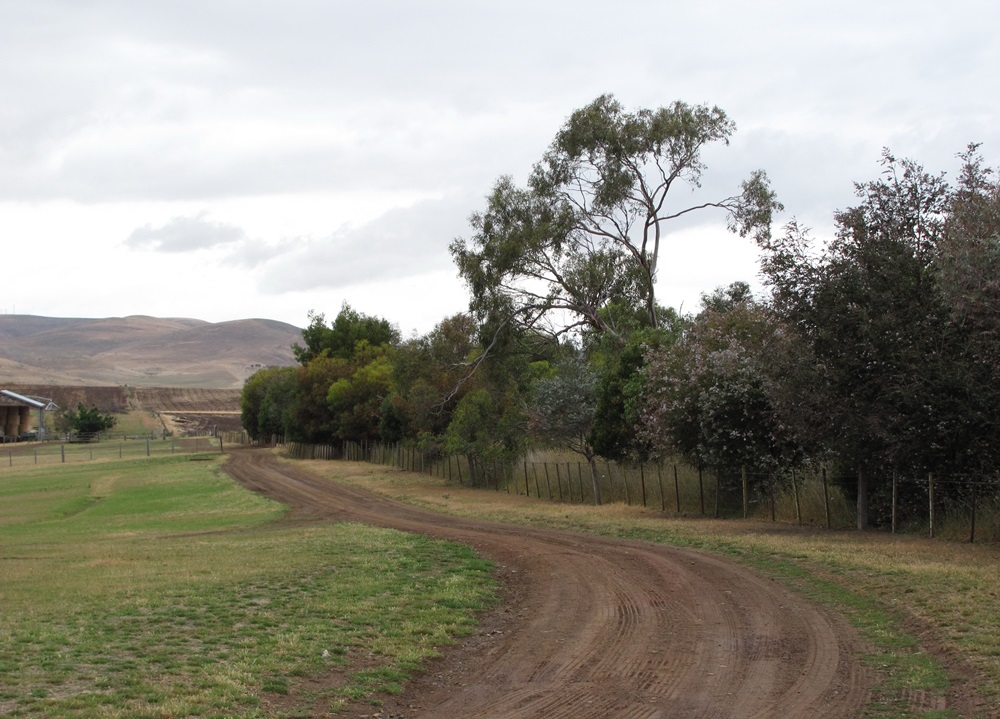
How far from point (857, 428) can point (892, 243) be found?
13.9ft

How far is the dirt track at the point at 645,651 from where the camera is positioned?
8969 mm

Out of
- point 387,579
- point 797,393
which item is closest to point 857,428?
point 797,393

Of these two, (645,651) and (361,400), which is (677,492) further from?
(361,400)

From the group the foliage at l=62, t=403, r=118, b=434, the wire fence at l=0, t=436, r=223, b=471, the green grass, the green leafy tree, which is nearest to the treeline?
the green grass

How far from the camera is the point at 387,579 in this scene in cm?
1673

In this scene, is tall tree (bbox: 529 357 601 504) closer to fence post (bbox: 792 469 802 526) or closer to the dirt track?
fence post (bbox: 792 469 802 526)

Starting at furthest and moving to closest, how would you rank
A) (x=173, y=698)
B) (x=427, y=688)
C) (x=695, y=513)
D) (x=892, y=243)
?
(x=695, y=513) < (x=892, y=243) < (x=427, y=688) < (x=173, y=698)

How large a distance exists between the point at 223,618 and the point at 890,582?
10.3 m

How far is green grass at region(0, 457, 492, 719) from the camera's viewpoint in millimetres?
8898

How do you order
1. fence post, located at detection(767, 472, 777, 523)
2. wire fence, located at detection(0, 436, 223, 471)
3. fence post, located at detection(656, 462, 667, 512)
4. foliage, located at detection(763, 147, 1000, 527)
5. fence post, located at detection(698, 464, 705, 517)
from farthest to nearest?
1. wire fence, located at detection(0, 436, 223, 471)
2. fence post, located at detection(656, 462, 667, 512)
3. fence post, located at detection(698, 464, 705, 517)
4. fence post, located at detection(767, 472, 777, 523)
5. foliage, located at detection(763, 147, 1000, 527)

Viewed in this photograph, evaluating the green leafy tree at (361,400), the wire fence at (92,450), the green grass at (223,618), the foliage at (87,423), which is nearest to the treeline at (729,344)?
the green grass at (223,618)

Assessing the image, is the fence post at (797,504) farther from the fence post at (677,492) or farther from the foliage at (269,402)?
the foliage at (269,402)

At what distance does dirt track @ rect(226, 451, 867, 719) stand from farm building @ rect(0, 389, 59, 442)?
121681 millimetres

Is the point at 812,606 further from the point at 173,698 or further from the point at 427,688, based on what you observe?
the point at 173,698
